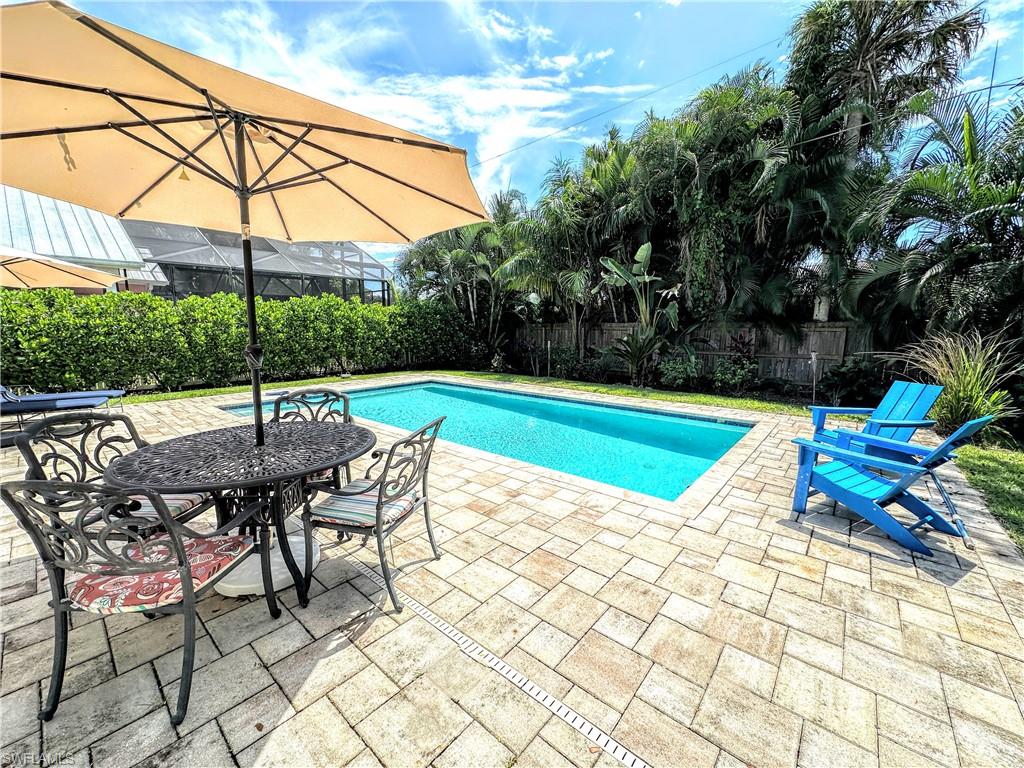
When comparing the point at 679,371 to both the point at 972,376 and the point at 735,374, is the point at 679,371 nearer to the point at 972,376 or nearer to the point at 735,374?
the point at 735,374

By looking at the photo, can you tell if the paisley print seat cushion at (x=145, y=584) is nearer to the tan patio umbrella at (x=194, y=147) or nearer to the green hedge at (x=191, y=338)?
the tan patio umbrella at (x=194, y=147)

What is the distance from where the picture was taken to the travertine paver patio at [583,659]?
1.58 meters

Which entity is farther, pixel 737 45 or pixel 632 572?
pixel 737 45

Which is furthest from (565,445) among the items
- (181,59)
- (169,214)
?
(181,59)

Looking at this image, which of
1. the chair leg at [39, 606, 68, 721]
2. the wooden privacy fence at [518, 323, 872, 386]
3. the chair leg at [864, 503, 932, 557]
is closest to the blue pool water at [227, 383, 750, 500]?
the chair leg at [864, 503, 932, 557]

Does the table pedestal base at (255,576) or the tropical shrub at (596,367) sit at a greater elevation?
the tropical shrub at (596,367)

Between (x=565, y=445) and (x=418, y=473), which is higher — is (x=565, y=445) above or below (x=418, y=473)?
below

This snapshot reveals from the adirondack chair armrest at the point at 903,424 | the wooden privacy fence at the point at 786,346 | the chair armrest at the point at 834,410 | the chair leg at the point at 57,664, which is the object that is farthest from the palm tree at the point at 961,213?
the chair leg at the point at 57,664

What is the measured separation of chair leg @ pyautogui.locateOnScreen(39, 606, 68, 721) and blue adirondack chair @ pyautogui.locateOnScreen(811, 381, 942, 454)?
5.30 metres

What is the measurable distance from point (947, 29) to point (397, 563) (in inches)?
540

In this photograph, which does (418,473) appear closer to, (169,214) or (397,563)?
(397,563)

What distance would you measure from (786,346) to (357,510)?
34.5 feet

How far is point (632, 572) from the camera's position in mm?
2689

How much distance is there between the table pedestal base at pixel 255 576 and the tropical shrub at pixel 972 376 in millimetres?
7506
